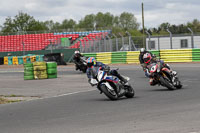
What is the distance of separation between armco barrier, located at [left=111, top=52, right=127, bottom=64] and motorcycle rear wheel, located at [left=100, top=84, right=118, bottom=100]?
75.6 ft

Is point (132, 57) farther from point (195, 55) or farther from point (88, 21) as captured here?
point (88, 21)

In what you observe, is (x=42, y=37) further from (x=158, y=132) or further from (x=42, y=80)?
(x=158, y=132)

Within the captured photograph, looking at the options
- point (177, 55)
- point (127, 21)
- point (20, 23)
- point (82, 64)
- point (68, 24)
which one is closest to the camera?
point (82, 64)

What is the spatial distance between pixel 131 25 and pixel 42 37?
68519mm

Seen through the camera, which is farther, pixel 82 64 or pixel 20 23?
pixel 20 23

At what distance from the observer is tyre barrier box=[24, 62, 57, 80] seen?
2242cm

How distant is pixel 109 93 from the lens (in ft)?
37.0

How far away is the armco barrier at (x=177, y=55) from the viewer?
3061 centimetres

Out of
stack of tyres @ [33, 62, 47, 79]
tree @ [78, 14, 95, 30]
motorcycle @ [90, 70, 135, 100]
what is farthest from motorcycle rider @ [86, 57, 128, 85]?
tree @ [78, 14, 95, 30]

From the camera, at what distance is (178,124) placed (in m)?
6.88

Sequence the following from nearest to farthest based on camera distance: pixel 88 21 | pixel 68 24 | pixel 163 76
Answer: pixel 163 76 → pixel 88 21 → pixel 68 24

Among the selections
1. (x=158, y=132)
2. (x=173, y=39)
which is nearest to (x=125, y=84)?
(x=158, y=132)

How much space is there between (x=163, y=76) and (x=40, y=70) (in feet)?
35.1

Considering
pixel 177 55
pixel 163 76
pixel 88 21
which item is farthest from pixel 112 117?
pixel 88 21
